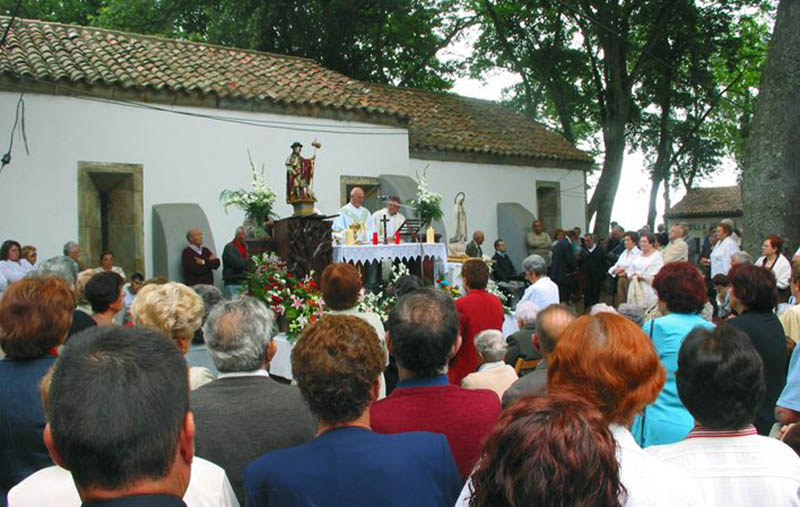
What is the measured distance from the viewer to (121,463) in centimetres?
142

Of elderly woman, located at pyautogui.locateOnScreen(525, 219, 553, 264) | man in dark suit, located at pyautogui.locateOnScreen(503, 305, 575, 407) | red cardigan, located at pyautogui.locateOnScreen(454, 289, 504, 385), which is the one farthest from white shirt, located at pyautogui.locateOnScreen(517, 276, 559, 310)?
elderly woman, located at pyautogui.locateOnScreen(525, 219, 553, 264)

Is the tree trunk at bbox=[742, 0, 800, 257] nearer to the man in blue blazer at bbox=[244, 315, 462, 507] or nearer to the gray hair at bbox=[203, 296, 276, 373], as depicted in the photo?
the gray hair at bbox=[203, 296, 276, 373]

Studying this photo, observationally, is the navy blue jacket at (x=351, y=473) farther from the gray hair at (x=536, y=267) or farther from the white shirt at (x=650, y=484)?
the gray hair at (x=536, y=267)

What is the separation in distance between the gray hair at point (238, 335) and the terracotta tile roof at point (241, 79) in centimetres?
1093

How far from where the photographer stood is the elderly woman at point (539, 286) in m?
7.21

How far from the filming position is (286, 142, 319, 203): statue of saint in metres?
9.78

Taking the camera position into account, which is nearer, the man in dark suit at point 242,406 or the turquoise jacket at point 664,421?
the man in dark suit at point 242,406

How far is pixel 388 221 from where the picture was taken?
35.7 feet

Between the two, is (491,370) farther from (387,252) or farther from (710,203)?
(710,203)

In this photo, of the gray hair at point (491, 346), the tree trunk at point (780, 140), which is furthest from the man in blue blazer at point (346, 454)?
the tree trunk at point (780, 140)

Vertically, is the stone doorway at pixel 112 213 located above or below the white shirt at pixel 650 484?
above

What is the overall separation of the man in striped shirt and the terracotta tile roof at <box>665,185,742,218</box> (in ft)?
137

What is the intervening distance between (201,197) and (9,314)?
11.6 m

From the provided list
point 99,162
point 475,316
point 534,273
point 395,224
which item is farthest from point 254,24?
point 475,316
